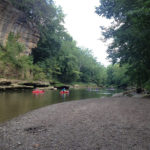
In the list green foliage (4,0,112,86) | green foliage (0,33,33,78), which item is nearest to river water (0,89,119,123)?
green foliage (0,33,33,78)

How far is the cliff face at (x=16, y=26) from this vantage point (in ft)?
79.0

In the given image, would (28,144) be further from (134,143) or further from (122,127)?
(122,127)

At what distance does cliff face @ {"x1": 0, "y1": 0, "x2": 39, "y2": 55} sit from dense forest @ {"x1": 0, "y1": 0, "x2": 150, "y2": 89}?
141 cm

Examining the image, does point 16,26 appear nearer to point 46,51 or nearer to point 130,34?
point 46,51

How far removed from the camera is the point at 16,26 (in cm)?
2708

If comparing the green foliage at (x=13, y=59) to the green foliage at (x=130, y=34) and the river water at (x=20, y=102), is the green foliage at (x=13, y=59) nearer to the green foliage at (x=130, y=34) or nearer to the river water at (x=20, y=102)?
the river water at (x=20, y=102)

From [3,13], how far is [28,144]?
26.5 m

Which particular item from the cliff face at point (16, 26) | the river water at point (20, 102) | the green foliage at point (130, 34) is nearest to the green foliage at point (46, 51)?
the cliff face at point (16, 26)

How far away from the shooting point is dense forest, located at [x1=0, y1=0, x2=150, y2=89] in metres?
10.5

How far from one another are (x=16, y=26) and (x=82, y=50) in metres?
44.2

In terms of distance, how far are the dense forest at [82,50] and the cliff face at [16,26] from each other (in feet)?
4.63

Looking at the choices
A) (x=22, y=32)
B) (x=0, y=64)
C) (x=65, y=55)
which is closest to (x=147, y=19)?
(x=0, y=64)

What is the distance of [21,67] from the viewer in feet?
85.0

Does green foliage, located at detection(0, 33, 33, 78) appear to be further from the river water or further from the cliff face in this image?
the river water
